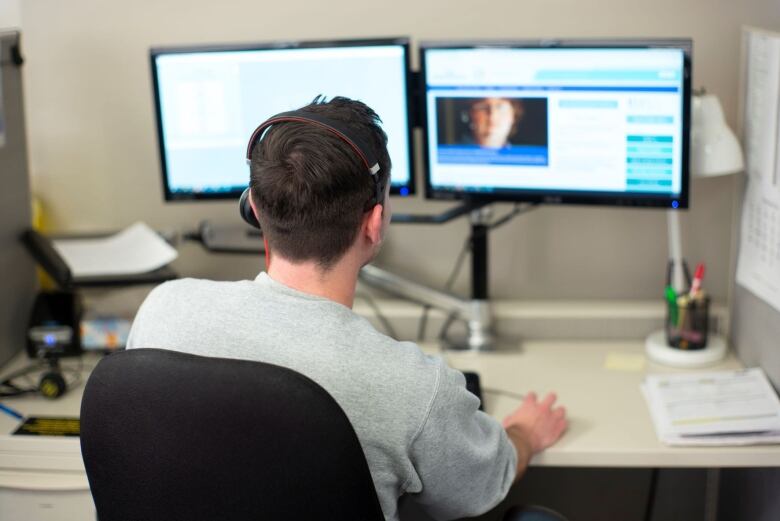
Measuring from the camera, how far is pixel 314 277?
1228mm

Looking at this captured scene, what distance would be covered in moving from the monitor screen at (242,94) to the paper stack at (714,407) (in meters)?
0.63

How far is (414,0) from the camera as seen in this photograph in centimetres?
207

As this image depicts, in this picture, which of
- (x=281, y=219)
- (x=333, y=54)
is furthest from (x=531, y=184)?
(x=281, y=219)

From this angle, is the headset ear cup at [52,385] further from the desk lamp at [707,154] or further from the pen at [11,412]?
the desk lamp at [707,154]

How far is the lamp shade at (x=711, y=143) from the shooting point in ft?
5.99

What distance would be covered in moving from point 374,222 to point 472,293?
84cm

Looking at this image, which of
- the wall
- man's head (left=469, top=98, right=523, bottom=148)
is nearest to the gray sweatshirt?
man's head (left=469, top=98, right=523, bottom=148)

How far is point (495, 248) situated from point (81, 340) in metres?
0.90

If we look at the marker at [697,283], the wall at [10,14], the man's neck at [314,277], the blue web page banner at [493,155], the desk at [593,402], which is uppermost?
the wall at [10,14]

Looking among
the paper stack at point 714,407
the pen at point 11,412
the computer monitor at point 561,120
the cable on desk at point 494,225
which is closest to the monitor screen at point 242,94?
the computer monitor at point 561,120

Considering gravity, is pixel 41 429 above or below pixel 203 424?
below

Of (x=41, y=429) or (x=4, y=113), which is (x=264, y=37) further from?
(x=41, y=429)

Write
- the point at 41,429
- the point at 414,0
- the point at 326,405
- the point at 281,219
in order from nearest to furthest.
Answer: the point at 326,405 < the point at 281,219 < the point at 41,429 < the point at 414,0

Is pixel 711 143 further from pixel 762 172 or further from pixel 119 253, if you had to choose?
pixel 119 253
